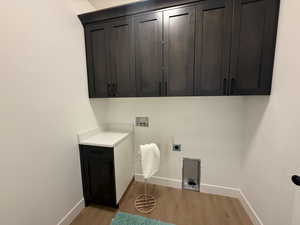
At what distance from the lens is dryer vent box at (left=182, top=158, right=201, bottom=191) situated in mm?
1997

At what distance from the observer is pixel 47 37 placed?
1.28 metres

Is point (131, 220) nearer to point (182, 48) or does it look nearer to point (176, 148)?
point (176, 148)

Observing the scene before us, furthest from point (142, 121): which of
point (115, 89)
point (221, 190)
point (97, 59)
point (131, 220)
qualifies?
point (221, 190)

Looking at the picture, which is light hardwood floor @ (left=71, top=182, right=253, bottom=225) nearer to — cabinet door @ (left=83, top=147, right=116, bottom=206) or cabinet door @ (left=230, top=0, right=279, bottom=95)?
cabinet door @ (left=83, top=147, right=116, bottom=206)

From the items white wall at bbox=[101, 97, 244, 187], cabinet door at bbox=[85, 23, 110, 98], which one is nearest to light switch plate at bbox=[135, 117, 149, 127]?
white wall at bbox=[101, 97, 244, 187]

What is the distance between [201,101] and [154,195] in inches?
61.3

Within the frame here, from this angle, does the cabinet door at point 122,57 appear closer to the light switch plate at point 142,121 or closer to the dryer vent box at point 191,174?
the light switch plate at point 142,121

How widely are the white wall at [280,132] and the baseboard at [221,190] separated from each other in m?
0.12

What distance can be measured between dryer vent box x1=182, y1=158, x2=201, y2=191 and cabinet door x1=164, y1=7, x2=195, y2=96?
1.12 metres

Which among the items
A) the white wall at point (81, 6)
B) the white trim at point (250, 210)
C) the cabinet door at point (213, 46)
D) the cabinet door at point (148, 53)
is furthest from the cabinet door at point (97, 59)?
the white trim at point (250, 210)

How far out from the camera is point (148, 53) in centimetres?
157

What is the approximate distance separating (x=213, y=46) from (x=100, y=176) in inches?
79.1

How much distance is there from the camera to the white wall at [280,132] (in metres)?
0.98

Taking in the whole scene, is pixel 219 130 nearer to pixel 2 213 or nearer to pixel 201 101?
pixel 201 101
